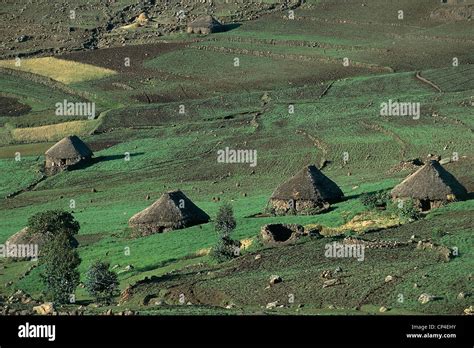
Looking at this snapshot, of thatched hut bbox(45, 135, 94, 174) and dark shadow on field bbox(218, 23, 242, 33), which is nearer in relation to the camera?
thatched hut bbox(45, 135, 94, 174)

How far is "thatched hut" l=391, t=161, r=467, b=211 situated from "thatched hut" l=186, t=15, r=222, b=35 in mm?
67857

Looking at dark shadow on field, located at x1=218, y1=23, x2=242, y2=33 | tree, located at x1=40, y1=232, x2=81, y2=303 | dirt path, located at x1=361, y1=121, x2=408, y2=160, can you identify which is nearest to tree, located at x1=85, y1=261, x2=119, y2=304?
tree, located at x1=40, y1=232, x2=81, y2=303

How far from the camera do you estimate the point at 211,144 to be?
267 feet

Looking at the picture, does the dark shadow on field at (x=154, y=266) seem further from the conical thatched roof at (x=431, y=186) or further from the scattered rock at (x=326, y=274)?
the conical thatched roof at (x=431, y=186)

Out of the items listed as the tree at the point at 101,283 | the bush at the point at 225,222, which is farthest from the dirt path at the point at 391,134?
the tree at the point at 101,283

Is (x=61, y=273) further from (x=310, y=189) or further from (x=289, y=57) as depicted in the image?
(x=289, y=57)

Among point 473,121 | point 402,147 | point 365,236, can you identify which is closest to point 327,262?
point 365,236

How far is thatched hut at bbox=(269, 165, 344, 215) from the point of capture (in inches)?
2275

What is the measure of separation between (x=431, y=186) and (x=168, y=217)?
36.0 feet

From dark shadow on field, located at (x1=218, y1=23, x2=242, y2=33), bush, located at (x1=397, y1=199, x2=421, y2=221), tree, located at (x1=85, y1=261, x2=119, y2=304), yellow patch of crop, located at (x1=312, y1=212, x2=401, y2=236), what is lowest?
tree, located at (x1=85, y1=261, x2=119, y2=304)

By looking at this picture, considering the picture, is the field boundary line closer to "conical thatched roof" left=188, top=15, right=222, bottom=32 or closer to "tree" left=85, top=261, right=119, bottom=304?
"conical thatched roof" left=188, top=15, right=222, bottom=32

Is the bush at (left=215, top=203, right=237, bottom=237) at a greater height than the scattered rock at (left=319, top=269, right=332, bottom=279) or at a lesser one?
greater

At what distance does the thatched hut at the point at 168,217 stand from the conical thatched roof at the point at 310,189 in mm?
3718
